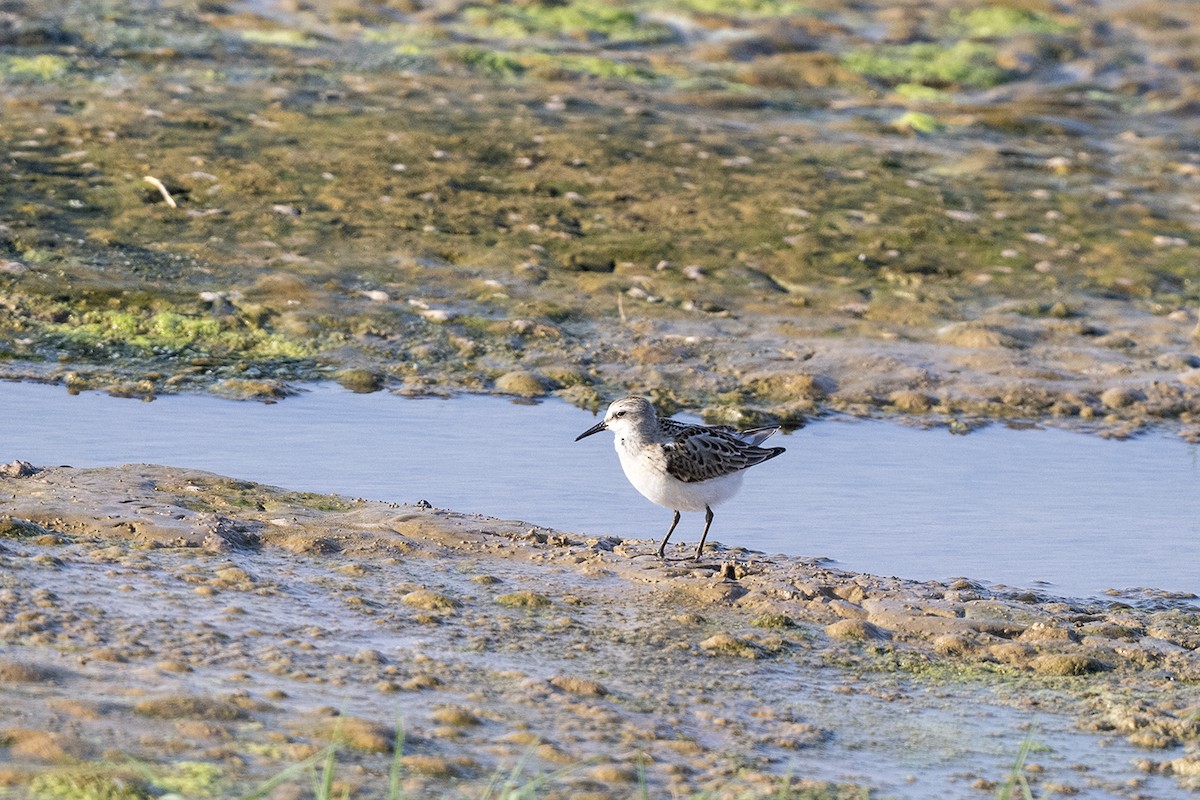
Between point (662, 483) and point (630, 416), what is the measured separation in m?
0.37

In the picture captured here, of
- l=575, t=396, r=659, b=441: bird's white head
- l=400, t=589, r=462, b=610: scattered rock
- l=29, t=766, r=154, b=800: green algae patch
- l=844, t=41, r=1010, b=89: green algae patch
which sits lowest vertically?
l=29, t=766, r=154, b=800: green algae patch

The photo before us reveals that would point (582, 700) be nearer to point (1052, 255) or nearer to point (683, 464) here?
point (683, 464)

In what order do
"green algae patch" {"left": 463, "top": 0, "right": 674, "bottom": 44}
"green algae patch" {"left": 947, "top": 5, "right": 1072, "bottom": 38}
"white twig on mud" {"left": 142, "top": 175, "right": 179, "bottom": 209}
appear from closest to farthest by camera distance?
"white twig on mud" {"left": 142, "top": 175, "right": 179, "bottom": 209}, "green algae patch" {"left": 463, "top": 0, "right": 674, "bottom": 44}, "green algae patch" {"left": 947, "top": 5, "right": 1072, "bottom": 38}

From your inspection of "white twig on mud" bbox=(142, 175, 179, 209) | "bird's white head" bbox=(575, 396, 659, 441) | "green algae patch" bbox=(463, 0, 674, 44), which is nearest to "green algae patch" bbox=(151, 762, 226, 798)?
"bird's white head" bbox=(575, 396, 659, 441)

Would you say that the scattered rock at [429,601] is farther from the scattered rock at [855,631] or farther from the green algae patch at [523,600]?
the scattered rock at [855,631]

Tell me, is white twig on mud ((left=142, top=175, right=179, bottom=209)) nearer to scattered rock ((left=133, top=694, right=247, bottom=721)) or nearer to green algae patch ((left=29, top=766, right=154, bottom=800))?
scattered rock ((left=133, top=694, right=247, bottom=721))

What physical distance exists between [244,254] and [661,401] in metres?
2.94

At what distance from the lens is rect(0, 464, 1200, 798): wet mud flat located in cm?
450

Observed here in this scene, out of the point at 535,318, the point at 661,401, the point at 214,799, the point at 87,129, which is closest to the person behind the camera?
the point at 214,799

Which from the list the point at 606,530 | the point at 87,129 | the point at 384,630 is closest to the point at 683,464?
the point at 606,530

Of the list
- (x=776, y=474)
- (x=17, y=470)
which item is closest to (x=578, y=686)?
(x=17, y=470)

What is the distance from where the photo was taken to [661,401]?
9008 mm

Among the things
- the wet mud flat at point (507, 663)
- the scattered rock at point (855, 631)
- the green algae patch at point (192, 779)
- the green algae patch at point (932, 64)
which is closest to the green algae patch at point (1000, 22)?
the green algae patch at point (932, 64)

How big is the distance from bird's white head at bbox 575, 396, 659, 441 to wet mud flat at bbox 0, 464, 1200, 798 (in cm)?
47
